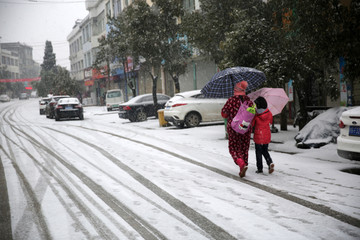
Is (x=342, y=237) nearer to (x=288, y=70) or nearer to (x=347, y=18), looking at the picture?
(x=347, y=18)

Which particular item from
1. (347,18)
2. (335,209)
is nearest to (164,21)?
(347,18)

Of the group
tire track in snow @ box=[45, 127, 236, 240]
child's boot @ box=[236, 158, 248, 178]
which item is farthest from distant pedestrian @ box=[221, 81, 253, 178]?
tire track in snow @ box=[45, 127, 236, 240]

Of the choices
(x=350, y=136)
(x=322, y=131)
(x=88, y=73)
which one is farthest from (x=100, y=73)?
(x=350, y=136)

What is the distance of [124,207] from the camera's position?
5.18 m

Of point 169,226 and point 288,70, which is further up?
point 288,70

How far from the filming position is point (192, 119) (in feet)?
53.7

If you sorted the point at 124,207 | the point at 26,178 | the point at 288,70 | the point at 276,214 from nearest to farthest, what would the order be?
the point at 276,214
the point at 124,207
the point at 26,178
the point at 288,70

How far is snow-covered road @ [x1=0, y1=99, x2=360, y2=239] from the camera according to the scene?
427 cm

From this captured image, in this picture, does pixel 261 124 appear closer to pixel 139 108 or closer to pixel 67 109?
pixel 139 108

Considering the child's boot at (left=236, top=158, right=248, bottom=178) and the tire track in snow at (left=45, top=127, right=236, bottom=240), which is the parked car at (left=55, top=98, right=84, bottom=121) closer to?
the tire track in snow at (left=45, top=127, right=236, bottom=240)

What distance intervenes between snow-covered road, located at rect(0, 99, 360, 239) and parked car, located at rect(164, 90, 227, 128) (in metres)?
5.98

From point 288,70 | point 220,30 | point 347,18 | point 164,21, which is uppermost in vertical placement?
point 164,21

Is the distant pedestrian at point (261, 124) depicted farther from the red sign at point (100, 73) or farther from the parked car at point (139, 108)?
the red sign at point (100, 73)

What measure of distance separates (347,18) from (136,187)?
5.12 metres
